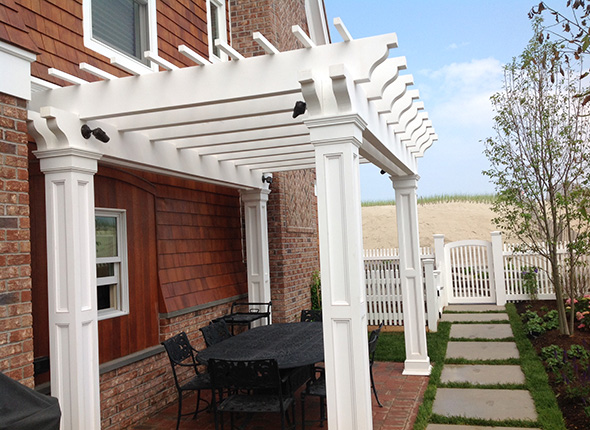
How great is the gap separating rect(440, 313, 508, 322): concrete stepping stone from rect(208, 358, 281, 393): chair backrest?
732cm

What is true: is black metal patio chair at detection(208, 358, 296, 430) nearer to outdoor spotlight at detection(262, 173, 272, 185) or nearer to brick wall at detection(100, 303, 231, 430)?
brick wall at detection(100, 303, 231, 430)

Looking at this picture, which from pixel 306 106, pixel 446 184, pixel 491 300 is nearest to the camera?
pixel 306 106

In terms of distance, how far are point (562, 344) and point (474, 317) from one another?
340 cm

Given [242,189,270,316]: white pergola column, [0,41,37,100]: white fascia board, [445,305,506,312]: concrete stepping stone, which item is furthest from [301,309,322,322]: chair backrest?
[445,305,506,312]: concrete stepping stone

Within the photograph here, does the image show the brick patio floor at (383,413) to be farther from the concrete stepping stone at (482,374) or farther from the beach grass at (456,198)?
the beach grass at (456,198)

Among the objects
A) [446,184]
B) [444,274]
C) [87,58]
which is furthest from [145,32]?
[446,184]

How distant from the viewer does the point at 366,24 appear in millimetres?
88750

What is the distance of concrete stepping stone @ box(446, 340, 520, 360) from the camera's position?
7.71 meters

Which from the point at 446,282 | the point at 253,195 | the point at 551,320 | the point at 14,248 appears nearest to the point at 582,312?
the point at 551,320

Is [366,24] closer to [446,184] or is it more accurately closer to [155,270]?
[446,184]

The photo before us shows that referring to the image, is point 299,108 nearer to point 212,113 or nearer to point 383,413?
point 212,113

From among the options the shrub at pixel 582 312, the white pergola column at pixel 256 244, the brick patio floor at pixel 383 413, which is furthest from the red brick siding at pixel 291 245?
the shrub at pixel 582 312

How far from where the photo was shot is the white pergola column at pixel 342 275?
368cm

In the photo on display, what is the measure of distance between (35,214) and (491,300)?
11174 millimetres
